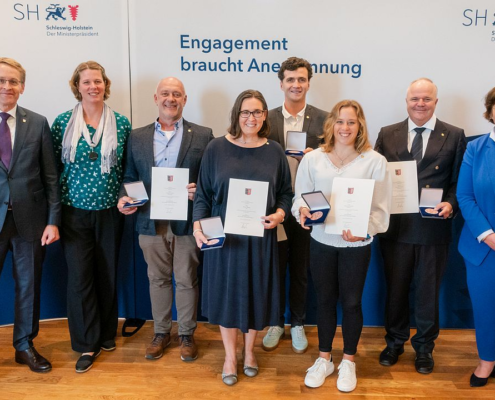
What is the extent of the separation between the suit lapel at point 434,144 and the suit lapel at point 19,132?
240 centimetres

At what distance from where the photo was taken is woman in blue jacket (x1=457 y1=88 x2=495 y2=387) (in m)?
2.53

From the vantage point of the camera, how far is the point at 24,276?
9.32 feet

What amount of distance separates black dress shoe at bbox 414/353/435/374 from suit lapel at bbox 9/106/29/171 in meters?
2.82

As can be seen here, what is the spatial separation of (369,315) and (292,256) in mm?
958

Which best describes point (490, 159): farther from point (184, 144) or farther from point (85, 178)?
point (85, 178)

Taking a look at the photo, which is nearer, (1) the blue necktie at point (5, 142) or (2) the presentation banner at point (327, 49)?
(1) the blue necktie at point (5, 142)

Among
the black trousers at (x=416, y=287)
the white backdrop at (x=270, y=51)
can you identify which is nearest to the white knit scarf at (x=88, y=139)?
the white backdrop at (x=270, y=51)

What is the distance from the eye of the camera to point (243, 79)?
11.0 ft

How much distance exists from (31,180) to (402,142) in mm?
2294

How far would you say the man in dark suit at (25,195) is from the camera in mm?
2646

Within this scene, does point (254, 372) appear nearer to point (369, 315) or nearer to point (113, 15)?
point (369, 315)

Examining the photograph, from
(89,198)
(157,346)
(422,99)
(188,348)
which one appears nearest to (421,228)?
(422,99)

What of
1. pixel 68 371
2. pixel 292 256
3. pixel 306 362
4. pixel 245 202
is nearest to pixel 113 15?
pixel 245 202

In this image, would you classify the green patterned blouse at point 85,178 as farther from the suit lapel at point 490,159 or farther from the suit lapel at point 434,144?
the suit lapel at point 490,159
